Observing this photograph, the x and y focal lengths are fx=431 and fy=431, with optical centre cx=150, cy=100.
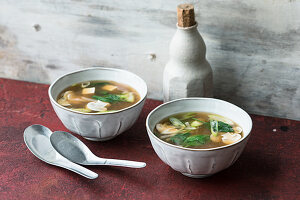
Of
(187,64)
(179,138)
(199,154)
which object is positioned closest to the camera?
(199,154)

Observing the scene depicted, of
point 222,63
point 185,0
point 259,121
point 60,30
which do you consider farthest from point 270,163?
point 60,30

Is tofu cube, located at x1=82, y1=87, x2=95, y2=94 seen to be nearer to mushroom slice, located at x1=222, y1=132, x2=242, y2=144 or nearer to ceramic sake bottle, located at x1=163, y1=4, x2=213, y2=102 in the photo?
ceramic sake bottle, located at x1=163, y1=4, x2=213, y2=102

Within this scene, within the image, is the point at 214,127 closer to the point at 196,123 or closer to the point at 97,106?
the point at 196,123

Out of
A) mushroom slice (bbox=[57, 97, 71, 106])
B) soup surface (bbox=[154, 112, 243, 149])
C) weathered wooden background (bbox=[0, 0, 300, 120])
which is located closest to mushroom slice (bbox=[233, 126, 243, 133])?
soup surface (bbox=[154, 112, 243, 149])

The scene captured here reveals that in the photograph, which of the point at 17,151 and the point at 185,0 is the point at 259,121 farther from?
the point at 17,151

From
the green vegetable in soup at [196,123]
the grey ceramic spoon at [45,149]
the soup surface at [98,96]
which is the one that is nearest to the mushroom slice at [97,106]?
the soup surface at [98,96]

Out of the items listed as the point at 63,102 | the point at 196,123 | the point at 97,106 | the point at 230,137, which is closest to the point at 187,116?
the point at 196,123
